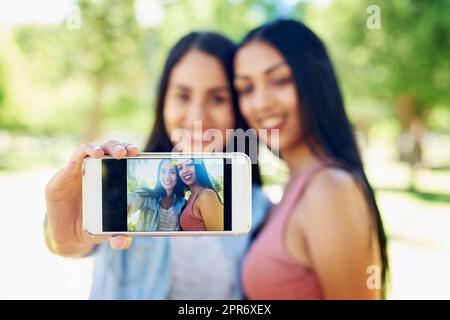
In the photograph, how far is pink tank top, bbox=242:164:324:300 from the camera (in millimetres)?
982

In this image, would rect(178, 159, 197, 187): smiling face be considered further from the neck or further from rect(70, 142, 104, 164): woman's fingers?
the neck

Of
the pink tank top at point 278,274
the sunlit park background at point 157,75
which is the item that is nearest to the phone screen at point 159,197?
the pink tank top at point 278,274

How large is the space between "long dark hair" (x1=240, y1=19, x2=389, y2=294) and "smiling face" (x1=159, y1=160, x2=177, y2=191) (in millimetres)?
382

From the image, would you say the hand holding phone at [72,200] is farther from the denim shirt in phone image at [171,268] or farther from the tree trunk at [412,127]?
the tree trunk at [412,127]

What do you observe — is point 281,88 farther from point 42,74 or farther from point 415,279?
point 42,74

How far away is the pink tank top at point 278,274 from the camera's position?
982 mm

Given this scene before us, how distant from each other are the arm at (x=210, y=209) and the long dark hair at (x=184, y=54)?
0.34m

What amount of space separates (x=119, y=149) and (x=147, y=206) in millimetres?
101

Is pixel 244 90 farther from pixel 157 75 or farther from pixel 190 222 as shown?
pixel 157 75

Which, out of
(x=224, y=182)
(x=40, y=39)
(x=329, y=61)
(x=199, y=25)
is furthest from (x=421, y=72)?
(x=224, y=182)

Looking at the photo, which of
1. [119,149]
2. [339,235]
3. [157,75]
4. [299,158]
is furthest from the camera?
[157,75]

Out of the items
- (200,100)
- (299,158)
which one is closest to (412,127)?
(299,158)

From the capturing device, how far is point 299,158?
107 cm

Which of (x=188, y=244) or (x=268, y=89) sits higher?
(x=268, y=89)
